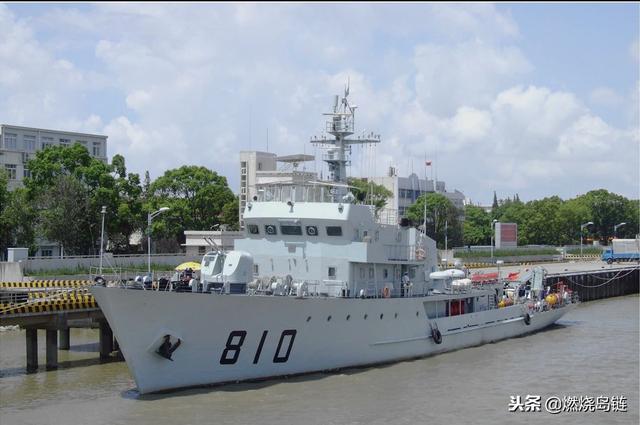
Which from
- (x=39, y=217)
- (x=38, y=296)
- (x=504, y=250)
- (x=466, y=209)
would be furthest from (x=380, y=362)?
(x=466, y=209)

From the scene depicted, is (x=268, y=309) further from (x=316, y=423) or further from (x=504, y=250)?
(x=504, y=250)

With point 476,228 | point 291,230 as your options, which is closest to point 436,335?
point 291,230

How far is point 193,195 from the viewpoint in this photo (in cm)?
7094

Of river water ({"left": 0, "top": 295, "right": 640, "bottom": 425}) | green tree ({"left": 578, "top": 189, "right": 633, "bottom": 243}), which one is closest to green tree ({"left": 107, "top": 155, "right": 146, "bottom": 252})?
river water ({"left": 0, "top": 295, "right": 640, "bottom": 425})

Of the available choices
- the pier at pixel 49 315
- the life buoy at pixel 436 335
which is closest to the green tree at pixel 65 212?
the pier at pixel 49 315

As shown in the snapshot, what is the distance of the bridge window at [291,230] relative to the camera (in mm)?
31705

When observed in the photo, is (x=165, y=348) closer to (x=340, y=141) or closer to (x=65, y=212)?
(x=340, y=141)

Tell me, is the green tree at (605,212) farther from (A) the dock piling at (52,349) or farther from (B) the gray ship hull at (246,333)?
(A) the dock piling at (52,349)

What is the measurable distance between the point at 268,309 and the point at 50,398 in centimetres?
753

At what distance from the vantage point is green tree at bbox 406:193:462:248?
98062 mm

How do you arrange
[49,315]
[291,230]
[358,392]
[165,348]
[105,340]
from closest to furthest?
1. [165,348]
2. [358,392]
3. [49,315]
4. [291,230]
5. [105,340]

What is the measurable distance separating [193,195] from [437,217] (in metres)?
37.4

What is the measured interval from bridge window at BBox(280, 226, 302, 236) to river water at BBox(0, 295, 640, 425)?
228 inches

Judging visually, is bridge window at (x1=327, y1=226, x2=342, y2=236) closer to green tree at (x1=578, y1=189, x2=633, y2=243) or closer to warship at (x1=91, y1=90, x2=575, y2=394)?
warship at (x1=91, y1=90, x2=575, y2=394)
